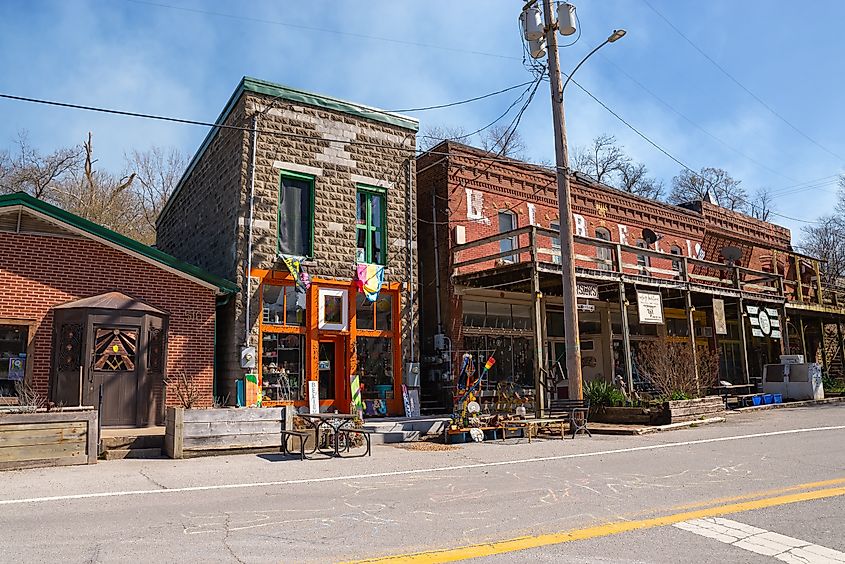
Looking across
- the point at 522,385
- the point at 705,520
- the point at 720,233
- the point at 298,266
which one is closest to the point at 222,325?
the point at 298,266

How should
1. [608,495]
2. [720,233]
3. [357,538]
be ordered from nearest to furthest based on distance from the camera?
[357,538] < [608,495] < [720,233]

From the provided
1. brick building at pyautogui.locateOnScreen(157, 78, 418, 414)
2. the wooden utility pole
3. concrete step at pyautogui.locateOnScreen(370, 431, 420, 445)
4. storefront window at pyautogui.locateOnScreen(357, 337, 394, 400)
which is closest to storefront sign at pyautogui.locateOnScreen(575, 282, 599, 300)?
the wooden utility pole

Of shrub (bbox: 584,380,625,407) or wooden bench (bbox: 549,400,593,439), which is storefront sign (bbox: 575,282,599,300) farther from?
wooden bench (bbox: 549,400,593,439)

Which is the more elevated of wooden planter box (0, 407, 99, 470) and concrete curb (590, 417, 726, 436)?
wooden planter box (0, 407, 99, 470)

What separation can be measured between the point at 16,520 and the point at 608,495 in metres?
6.07

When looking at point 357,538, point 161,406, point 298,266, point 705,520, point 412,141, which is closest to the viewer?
point 357,538

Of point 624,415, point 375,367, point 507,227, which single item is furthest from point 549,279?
point 375,367

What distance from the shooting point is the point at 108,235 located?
13.8 meters

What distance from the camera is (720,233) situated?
2892 cm

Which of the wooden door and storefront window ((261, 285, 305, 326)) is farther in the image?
the wooden door

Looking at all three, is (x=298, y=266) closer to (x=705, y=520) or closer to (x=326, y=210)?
(x=326, y=210)

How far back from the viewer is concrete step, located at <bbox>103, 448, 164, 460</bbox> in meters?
11.0

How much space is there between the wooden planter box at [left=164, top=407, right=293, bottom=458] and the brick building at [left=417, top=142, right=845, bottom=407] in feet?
21.5

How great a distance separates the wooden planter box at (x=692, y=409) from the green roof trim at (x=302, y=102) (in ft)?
32.3
